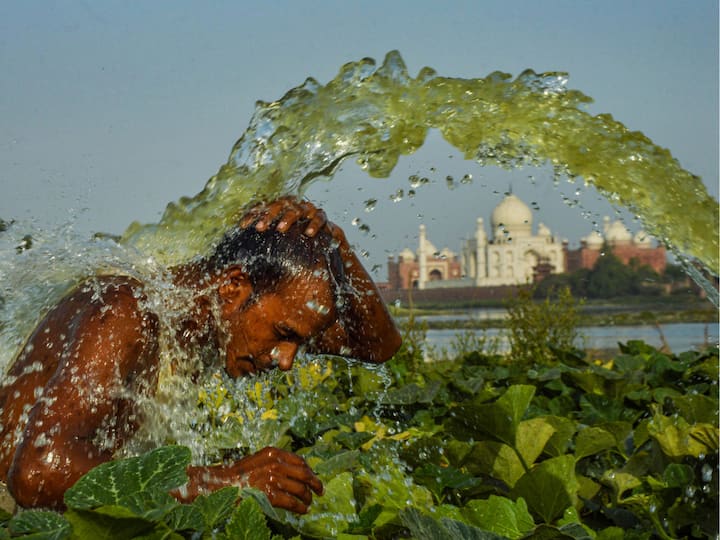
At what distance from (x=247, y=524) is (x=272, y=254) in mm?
1147

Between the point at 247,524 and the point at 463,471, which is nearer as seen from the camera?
the point at 247,524

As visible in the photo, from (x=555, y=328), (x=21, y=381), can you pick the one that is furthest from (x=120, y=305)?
(x=555, y=328)

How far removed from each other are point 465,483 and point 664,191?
1.64m

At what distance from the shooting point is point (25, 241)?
263cm

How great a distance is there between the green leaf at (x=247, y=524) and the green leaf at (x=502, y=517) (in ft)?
1.14

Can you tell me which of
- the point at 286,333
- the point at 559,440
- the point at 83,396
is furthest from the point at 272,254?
the point at 559,440

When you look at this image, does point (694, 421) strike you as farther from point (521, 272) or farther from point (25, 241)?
point (521, 272)

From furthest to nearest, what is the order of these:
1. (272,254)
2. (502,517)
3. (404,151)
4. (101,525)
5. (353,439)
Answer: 1. (404,151)
2. (272,254)
3. (353,439)
4. (502,517)
5. (101,525)

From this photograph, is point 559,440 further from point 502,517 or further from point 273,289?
point 273,289

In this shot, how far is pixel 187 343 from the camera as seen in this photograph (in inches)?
85.9

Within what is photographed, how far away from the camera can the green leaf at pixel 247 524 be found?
1.06 meters

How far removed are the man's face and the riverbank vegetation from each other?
0.55ft

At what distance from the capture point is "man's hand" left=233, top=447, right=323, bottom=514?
5.01 feet

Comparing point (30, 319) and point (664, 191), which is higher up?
point (664, 191)
